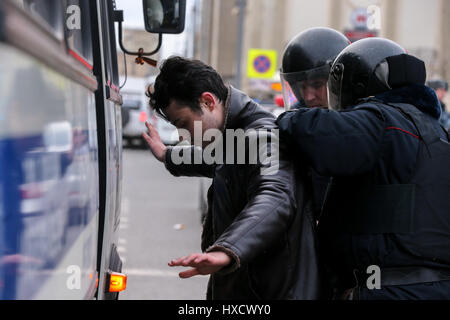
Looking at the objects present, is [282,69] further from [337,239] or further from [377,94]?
[337,239]

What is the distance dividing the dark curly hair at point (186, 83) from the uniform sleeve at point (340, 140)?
17.1 inches

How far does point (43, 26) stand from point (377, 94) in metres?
1.13

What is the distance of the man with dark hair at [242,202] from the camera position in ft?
6.25

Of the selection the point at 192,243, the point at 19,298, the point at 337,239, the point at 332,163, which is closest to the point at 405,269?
the point at 337,239

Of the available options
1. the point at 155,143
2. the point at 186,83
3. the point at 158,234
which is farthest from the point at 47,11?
the point at 158,234

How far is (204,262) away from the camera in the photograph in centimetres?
180

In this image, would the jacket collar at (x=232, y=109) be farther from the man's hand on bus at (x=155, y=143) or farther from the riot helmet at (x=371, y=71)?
the man's hand on bus at (x=155, y=143)

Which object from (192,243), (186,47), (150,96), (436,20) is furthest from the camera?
(186,47)

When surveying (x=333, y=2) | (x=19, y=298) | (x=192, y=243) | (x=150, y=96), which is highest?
(x=333, y=2)

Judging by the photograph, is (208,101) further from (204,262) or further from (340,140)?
(204,262)

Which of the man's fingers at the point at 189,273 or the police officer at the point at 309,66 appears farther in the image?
the police officer at the point at 309,66

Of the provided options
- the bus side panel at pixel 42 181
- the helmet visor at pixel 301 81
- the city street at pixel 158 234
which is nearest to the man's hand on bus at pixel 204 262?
the bus side panel at pixel 42 181

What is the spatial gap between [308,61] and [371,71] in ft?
4.46

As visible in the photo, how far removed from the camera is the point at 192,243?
27.0 feet
